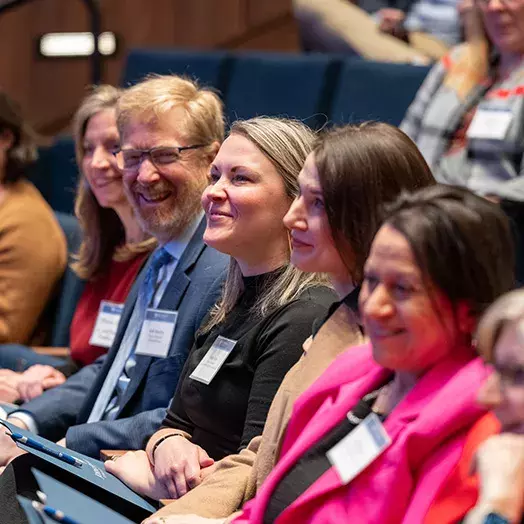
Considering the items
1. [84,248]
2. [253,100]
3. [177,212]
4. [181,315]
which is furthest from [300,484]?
[253,100]

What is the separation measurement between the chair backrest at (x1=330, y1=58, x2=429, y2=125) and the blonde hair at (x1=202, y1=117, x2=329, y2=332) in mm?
1887

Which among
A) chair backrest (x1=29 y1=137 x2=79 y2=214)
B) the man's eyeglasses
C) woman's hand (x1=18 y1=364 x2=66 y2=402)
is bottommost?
chair backrest (x1=29 y1=137 x2=79 y2=214)

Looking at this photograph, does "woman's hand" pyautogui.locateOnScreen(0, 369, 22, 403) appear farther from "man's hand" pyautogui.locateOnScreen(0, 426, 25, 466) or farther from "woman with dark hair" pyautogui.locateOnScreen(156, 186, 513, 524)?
"woman with dark hair" pyautogui.locateOnScreen(156, 186, 513, 524)

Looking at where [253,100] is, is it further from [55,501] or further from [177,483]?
[55,501]

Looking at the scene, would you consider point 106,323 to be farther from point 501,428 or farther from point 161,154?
point 501,428

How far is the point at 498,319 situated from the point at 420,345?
0.21 meters

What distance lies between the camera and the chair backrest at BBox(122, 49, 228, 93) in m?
5.00

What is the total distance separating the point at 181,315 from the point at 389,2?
343 centimetres

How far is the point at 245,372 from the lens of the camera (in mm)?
2129

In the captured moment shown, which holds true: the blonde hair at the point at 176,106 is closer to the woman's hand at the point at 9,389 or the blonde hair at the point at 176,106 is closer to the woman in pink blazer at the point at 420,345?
the woman's hand at the point at 9,389

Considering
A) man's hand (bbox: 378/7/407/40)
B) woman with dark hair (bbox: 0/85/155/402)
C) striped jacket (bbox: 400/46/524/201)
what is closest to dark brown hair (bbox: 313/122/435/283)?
woman with dark hair (bbox: 0/85/155/402)

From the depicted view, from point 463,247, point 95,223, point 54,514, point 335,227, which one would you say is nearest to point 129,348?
point 95,223

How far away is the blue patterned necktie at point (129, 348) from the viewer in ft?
8.76

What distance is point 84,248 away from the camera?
3.25 metres
